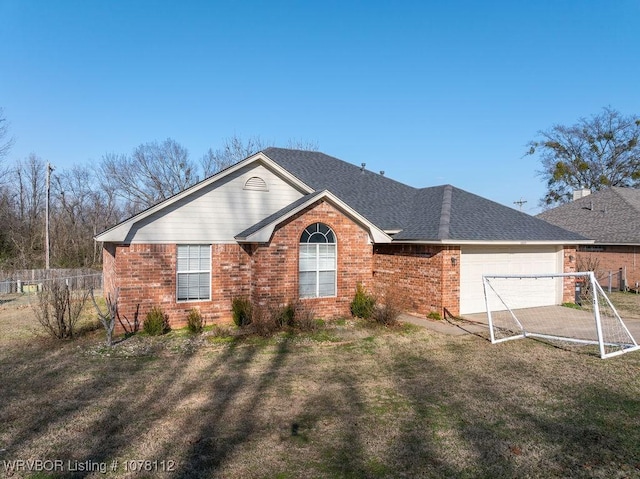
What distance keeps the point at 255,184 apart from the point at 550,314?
10.6 meters

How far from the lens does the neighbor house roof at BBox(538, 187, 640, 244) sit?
2269 cm

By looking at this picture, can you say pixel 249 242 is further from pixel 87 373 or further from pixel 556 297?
pixel 556 297

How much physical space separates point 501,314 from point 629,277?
12.0 m

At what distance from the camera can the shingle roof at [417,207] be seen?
1437cm

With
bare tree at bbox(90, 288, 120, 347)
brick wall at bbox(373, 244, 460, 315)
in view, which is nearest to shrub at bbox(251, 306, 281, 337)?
bare tree at bbox(90, 288, 120, 347)

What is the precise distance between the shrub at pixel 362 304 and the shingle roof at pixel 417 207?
7.55 feet

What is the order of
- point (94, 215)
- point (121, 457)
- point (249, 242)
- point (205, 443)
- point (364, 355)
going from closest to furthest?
point (121, 457) → point (205, 443) → point (364, 355) → point (249, 242) → point (94, 215)

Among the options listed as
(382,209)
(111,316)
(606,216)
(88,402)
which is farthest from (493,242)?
(606,216)

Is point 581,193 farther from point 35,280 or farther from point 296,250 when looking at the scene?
point 35,280

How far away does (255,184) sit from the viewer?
44.5ft

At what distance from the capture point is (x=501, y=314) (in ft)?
47.2

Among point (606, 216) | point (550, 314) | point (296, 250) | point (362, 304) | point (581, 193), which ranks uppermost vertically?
point (581, 193)

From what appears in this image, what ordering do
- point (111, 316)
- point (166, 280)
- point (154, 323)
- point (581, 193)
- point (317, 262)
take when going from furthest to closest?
point (581, 193)
point (317, 262)
point (166, 280)
point (154, 323)
point (111, 316)

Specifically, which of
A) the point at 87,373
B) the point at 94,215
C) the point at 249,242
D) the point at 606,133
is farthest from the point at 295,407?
the point at 606,133
